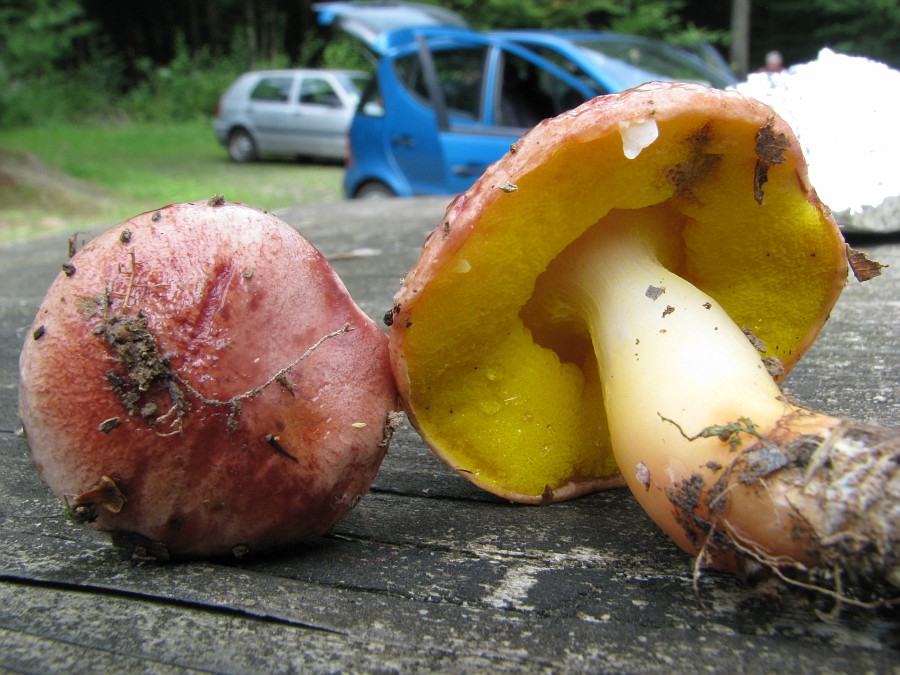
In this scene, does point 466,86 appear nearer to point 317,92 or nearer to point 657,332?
point 657,332

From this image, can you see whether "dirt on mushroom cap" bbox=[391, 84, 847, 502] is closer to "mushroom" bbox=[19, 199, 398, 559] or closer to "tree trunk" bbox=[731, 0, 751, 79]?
"mushroom" bbox=[19, 199, 398, 559]

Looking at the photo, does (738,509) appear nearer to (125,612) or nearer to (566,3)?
(125,612)

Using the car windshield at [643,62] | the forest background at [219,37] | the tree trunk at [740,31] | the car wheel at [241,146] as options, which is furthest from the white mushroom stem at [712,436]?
the tree trunk at [740,31]

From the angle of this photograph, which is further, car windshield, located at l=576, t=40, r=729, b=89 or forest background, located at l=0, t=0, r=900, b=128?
forest background, located at l=0, t=0, r=900, b=128

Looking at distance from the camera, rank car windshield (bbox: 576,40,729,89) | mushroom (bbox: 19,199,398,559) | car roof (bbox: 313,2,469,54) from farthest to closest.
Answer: car roof (bbox: 313,2,469,54)
car windshield (bbox: 576,40,729,89)
mushroom (bbox: 19,199,398,559)

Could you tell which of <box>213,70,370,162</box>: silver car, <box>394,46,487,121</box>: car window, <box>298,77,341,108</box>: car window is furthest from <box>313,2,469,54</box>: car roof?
<box>298,77,341,108</box>: car window

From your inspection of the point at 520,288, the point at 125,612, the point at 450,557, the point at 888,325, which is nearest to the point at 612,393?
the point at 520,288

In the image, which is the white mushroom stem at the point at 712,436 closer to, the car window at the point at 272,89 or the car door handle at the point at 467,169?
the car door handle at the point at 467,169

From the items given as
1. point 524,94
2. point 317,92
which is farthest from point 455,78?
point 317,92
